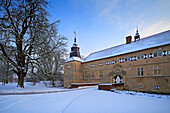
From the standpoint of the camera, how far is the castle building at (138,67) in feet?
52.9

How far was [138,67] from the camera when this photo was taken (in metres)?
18.8

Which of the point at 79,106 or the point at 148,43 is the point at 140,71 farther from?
the point at 79,106

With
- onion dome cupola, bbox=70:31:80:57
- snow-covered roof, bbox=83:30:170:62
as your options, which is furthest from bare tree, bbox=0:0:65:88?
onion dome cupola, bbox=70:31:80:57

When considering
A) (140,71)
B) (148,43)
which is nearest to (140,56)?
(140,71)

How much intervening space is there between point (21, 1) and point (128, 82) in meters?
21.4

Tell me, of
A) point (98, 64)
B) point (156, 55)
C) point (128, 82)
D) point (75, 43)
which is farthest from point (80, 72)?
point (156, 55)

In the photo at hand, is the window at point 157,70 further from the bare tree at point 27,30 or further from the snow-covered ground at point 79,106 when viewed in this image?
the bare tree at point 27,30

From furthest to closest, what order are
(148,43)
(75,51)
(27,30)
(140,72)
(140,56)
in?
1. (75,51)
2. (148,43)
3. (140,56)
4. (140,72)
5. (27,30)

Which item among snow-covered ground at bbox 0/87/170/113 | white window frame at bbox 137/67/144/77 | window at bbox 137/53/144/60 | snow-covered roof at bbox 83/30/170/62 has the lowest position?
snow-covered ground at bbox 0/87/170/113

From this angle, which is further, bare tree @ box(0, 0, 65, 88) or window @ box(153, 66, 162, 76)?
window @ box(153, 66, 162, 76)

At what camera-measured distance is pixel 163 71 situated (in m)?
16.0

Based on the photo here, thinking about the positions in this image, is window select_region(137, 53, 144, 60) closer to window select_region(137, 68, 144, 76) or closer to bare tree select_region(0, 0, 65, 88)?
window select_region(137, 68, 144, 76)

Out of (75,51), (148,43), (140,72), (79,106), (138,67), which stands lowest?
(79,106)

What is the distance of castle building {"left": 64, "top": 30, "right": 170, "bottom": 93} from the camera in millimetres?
16109
